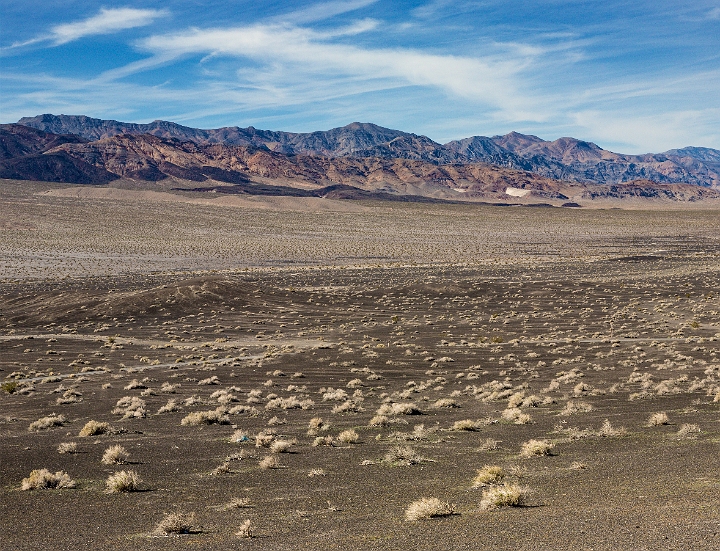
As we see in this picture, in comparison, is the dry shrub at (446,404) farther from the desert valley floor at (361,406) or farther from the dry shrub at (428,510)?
the dry shrub at (428,510)

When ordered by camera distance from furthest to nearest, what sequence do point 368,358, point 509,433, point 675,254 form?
point 675,254 → point 368,358 → point 509,433

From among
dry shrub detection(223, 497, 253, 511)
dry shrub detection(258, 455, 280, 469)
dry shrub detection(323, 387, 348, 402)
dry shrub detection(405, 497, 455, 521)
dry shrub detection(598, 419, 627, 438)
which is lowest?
dry shrub detection(323, 387, 348, 402)

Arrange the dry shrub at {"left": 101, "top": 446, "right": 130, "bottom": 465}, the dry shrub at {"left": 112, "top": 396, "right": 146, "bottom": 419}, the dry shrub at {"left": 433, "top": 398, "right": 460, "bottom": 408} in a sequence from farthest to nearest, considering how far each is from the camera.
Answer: the dry shrub at {"left": 433, "top": 398, "right": 460, "bottom": 408} < the dry shrub at {"left": 112, "top": 396, "right": 146, "bottom": 419} < the dry shrub at {"left": 101, "top": 446, "right": 130, "bottom": 465}

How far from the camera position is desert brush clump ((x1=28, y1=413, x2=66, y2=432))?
1639 cm

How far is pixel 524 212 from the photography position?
16850 centimetres

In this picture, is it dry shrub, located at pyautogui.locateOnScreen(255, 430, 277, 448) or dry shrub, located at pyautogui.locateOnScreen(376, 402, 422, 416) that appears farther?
dry shrub, located at pyautogui.locateOnScreen(376, 402, 422, 416)

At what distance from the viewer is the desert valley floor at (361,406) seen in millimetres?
9320

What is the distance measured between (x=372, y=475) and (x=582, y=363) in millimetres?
16461

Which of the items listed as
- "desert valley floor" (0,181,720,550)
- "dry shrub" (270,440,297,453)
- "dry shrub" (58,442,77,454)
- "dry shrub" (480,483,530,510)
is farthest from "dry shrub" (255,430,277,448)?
"dry shrub" (480,483,530,510)

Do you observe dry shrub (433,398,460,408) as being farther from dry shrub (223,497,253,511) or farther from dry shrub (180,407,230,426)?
dry shrub (223,497,253,511)

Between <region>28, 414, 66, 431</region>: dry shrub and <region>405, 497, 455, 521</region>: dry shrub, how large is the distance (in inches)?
416

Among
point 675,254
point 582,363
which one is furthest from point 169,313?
point 675,254

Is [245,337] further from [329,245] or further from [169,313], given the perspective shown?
[329,245]

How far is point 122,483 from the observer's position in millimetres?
11219
